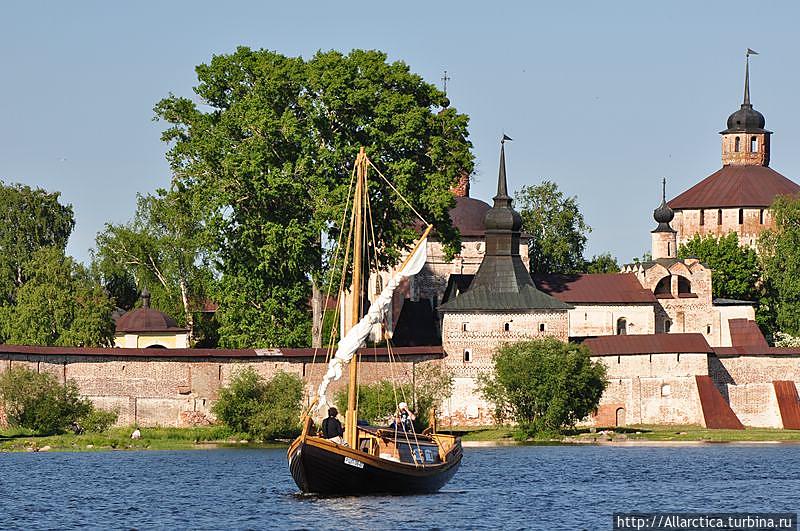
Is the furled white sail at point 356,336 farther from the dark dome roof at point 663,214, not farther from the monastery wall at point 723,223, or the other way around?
the monastery wall at point 723,223

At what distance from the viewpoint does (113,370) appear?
63875 millimetres

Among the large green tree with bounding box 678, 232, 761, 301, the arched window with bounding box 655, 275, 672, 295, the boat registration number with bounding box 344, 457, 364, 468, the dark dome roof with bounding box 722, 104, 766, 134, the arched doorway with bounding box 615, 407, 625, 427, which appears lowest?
the boat registration number with bounding box 344, 457, 364, 468

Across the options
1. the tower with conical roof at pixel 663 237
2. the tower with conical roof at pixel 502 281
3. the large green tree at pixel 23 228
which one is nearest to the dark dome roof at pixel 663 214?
the tower with conical roof at pixel 663 237

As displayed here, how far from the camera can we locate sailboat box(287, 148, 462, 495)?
40000mm

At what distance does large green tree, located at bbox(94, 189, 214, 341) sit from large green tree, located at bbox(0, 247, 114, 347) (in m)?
2.51

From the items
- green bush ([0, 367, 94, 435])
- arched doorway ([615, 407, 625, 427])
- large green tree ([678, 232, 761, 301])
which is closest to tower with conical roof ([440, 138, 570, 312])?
arched doorway ([615, 407, 625, 427])

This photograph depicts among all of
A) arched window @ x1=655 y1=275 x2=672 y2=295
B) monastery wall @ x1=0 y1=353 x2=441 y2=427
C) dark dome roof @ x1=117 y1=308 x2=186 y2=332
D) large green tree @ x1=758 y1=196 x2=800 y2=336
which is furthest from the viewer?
large green tree @ x1=758 y1=196 x2=800 y2=336

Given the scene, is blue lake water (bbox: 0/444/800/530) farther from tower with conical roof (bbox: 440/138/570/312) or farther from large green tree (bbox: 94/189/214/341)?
large green tree (bbox: 94/189/214/341)

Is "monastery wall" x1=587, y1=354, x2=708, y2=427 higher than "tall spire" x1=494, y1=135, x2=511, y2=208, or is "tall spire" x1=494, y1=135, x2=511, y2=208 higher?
"tall spire" x1=494, y1=135, x2=511, y2=208

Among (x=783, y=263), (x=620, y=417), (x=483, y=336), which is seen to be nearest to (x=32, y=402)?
(x=483, y=336)

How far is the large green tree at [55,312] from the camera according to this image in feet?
250

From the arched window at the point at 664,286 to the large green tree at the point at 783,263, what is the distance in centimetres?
549

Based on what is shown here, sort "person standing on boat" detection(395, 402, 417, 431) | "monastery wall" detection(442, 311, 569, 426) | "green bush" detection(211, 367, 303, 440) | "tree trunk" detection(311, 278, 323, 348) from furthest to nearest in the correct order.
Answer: "tree trunk" detection(311, 278, 323, 348), "monastery wall" detection(442, 311, 569, 426), "green bush" detection(211, 367, 303, 440), "person standing on boat" detection(395, 402, 417, 431)

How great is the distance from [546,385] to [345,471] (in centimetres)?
2302
